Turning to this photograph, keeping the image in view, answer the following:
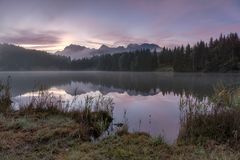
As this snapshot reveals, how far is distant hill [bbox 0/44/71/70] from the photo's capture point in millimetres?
173125

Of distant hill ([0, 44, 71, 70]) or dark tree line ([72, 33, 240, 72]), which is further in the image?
distant hill ([0, 44, 71, 70])

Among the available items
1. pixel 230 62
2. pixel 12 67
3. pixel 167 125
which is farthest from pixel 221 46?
pixel 12 67

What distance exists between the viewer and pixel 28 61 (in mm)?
179500

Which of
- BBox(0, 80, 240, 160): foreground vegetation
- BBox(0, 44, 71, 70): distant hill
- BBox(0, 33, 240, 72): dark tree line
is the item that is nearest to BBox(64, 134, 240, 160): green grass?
BBox(0, 80, 240, 160): foreground vegetation

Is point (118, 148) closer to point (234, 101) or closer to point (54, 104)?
point (234, 101)

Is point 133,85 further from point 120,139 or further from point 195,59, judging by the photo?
point 195,59

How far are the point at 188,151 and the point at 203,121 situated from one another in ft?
5.15

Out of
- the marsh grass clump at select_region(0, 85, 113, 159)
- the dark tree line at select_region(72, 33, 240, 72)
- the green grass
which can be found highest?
the dark tree line at select_region(72, 33, 240, 72)

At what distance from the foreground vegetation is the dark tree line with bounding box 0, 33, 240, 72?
78516 millimetres

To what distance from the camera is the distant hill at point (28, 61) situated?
568 feet

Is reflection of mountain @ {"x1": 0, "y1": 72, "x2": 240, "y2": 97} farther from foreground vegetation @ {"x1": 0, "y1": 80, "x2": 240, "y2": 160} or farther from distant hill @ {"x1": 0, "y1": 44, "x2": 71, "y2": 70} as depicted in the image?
distant hill @ {"x1": 0, "y1": 44, "x2": 71, "y2": 70}

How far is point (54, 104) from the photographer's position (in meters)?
10.6

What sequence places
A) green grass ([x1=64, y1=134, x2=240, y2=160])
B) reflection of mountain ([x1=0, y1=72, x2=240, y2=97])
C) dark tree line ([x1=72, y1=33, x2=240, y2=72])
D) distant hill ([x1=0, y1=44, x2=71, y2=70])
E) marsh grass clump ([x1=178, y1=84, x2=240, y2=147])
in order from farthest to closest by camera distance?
1. distant hill ([x1=0, y1=44, x2=71, y2=70])
2. dark tree line ([x1=72, y1=33, x2=240, y2=72])
3. reflection of mountain ([x1=0, y1=72, x2=240, y2=97])
4. marsh grass clump ([x1=178, y1=84, x2=240, y2=147])
5. green grass ([x1=64, y1=134, x2=240, y2=160])

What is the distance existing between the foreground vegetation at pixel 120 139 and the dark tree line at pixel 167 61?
78.5 metres
